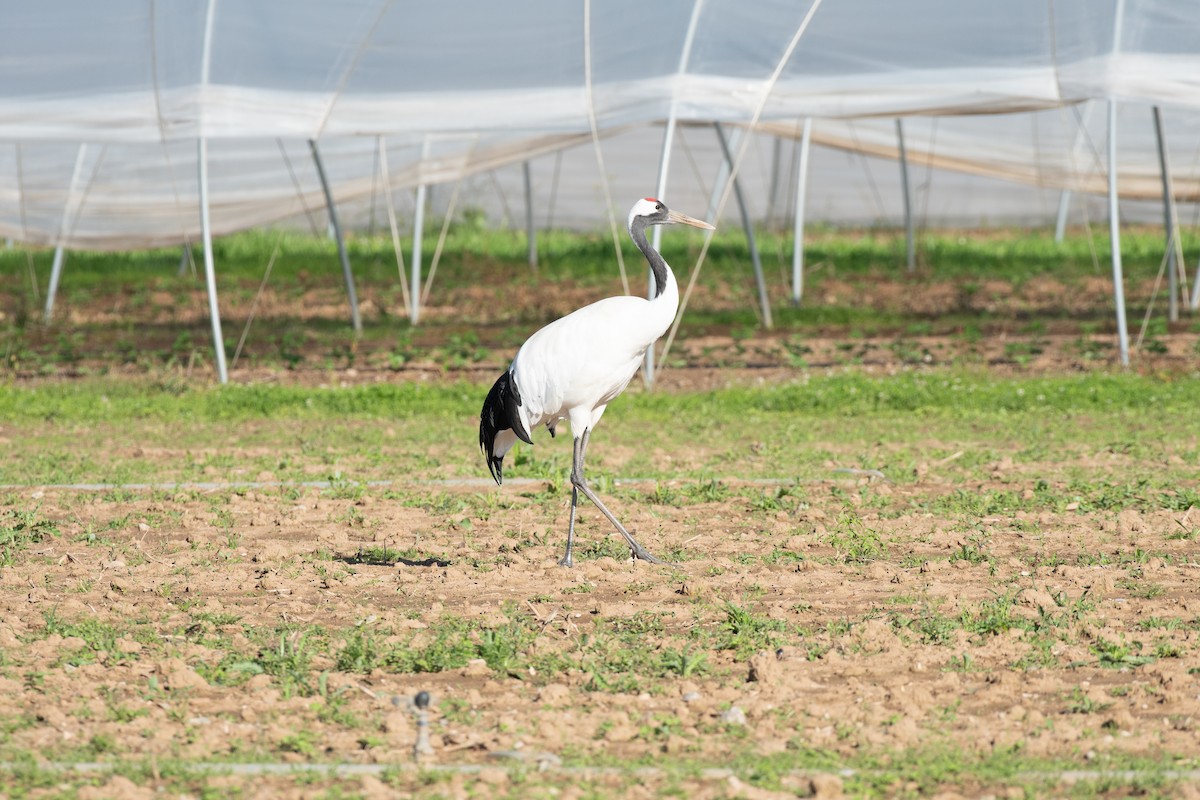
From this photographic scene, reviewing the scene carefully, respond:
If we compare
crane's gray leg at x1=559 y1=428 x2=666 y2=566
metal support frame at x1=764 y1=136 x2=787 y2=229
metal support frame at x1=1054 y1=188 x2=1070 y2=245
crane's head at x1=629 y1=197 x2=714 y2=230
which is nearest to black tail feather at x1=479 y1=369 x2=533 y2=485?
crane's gray leg at x1=559 y1=428 x2=666 y2=566

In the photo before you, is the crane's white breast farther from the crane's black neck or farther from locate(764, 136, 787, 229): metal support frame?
locate(764, 136, 787, 229): metal support frame

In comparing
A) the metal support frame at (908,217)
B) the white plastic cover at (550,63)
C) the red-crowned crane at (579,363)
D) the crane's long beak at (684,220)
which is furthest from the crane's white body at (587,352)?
the metal support frame at (908,217)

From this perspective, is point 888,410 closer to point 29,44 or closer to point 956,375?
point 956,375

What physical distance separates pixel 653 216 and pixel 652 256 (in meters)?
0.46

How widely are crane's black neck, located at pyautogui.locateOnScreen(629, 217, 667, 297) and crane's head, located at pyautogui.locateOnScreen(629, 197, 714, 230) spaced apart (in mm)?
11

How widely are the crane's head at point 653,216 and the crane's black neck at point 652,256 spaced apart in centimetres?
1

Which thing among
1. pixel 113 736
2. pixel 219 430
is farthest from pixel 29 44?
pixel 113 736

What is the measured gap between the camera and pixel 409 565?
255 inches

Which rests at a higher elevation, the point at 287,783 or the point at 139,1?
the point at 139,1

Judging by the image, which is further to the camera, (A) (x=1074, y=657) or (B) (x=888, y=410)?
(B) (x=888, y=410)

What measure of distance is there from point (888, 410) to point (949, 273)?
9891mm

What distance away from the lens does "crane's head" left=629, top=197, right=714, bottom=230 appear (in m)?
7.50

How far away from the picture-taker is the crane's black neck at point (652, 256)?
7.03 metres

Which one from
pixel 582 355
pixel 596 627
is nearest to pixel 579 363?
pixel 582 355
